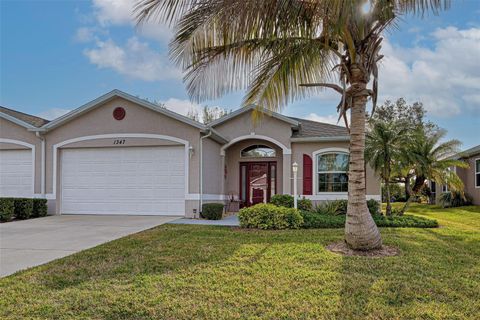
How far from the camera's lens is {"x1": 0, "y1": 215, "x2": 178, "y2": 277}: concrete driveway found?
24.4 ft

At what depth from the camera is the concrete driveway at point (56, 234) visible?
7.43 m

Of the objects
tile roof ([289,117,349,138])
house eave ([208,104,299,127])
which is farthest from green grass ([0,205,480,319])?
house eave ([208,104,299,127])

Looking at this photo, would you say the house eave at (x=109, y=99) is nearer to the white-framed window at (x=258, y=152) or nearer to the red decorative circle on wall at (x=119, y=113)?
the red decorative circle on wall at (x=119, y=113)

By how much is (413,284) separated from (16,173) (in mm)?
15919

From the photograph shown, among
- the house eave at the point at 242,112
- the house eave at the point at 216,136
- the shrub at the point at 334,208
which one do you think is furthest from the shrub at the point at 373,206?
the house eave at the point at 216,136

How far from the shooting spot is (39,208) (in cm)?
1421

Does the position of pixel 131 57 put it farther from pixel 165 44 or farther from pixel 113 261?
pixel 113 261

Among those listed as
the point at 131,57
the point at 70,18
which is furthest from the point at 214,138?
the point at 70,18

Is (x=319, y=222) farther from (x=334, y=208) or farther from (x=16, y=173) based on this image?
(x=16, y=173)

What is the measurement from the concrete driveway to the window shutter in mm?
5823

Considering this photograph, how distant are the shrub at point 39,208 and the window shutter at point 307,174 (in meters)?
10.6

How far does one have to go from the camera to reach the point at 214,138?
15203 mm

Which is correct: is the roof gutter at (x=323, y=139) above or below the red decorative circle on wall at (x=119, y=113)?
below

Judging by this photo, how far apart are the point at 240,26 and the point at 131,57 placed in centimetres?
1239
